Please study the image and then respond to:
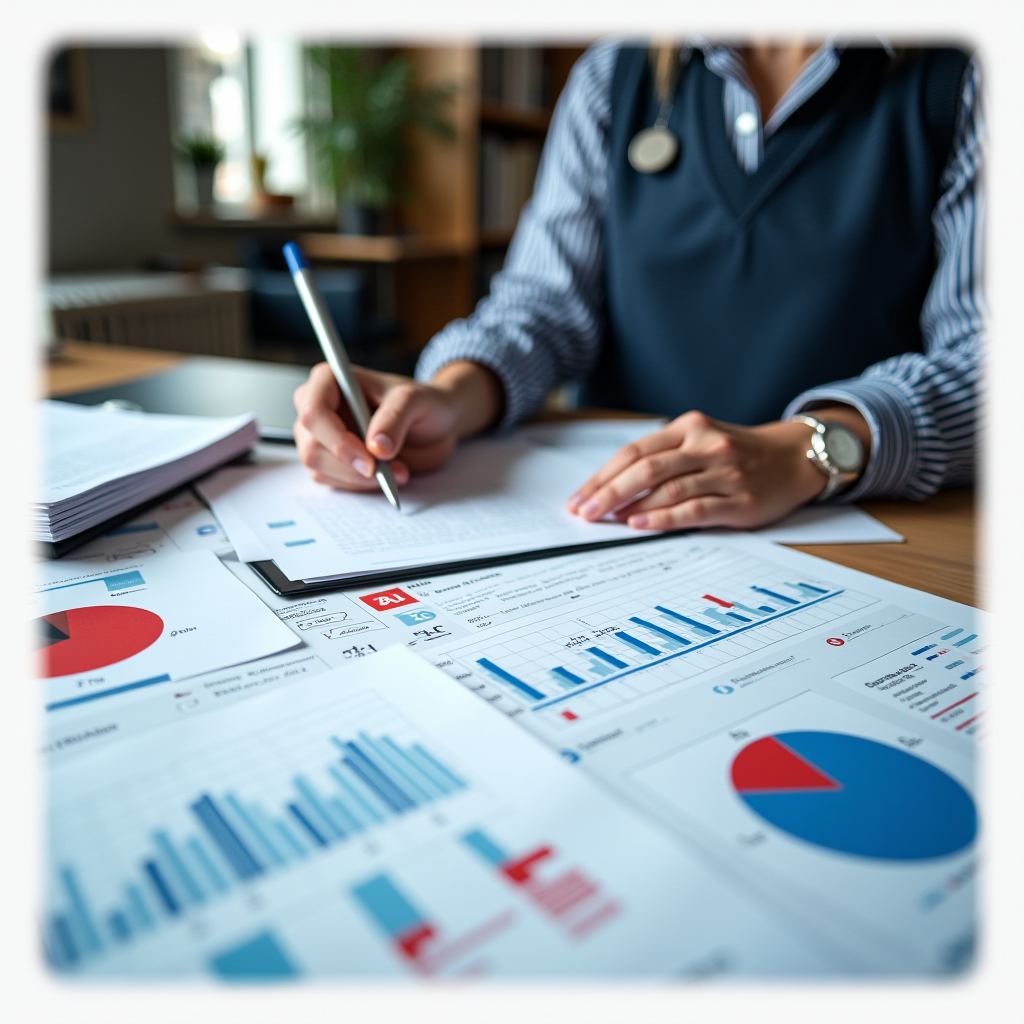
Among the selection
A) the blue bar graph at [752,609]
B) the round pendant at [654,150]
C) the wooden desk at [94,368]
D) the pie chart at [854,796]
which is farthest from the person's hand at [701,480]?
the wooden desk at [94,368]

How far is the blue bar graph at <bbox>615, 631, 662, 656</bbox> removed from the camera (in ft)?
1.34

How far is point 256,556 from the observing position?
1.66 feet

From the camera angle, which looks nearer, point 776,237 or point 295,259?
Answer: point 295,259

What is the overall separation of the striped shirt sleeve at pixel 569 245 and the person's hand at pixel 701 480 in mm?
357

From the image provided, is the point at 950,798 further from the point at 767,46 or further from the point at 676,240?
the point at 767,46

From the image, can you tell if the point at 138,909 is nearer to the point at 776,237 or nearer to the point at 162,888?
the point at 162,888

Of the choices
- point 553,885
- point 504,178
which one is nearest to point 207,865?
point 553,885

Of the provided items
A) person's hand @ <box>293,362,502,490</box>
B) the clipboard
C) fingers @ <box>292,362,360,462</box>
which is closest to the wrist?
person's hand @ <box>293,362,502,490</box>

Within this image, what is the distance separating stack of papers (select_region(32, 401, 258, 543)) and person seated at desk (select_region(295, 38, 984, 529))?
82 millimetres

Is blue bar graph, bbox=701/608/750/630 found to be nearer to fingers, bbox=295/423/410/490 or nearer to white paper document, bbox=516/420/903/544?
white paper document, bbox=516/420/903/544

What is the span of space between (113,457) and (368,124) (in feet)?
8.06

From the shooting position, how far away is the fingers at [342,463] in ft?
2.01

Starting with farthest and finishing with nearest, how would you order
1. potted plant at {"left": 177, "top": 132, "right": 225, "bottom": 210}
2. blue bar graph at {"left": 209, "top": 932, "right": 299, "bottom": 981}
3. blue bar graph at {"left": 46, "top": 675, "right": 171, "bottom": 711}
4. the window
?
the window → potted plant at {"left": 177, "top": 132, "right": 225, "bottom": 210} → blue bar graph at {"left": 46, "top": 675, "right": 171, "bottom": 711} → blue bar graph at {"left": 209, "top": 932, "right": 299, "bottom": 981}

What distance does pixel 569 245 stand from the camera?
102 cm
